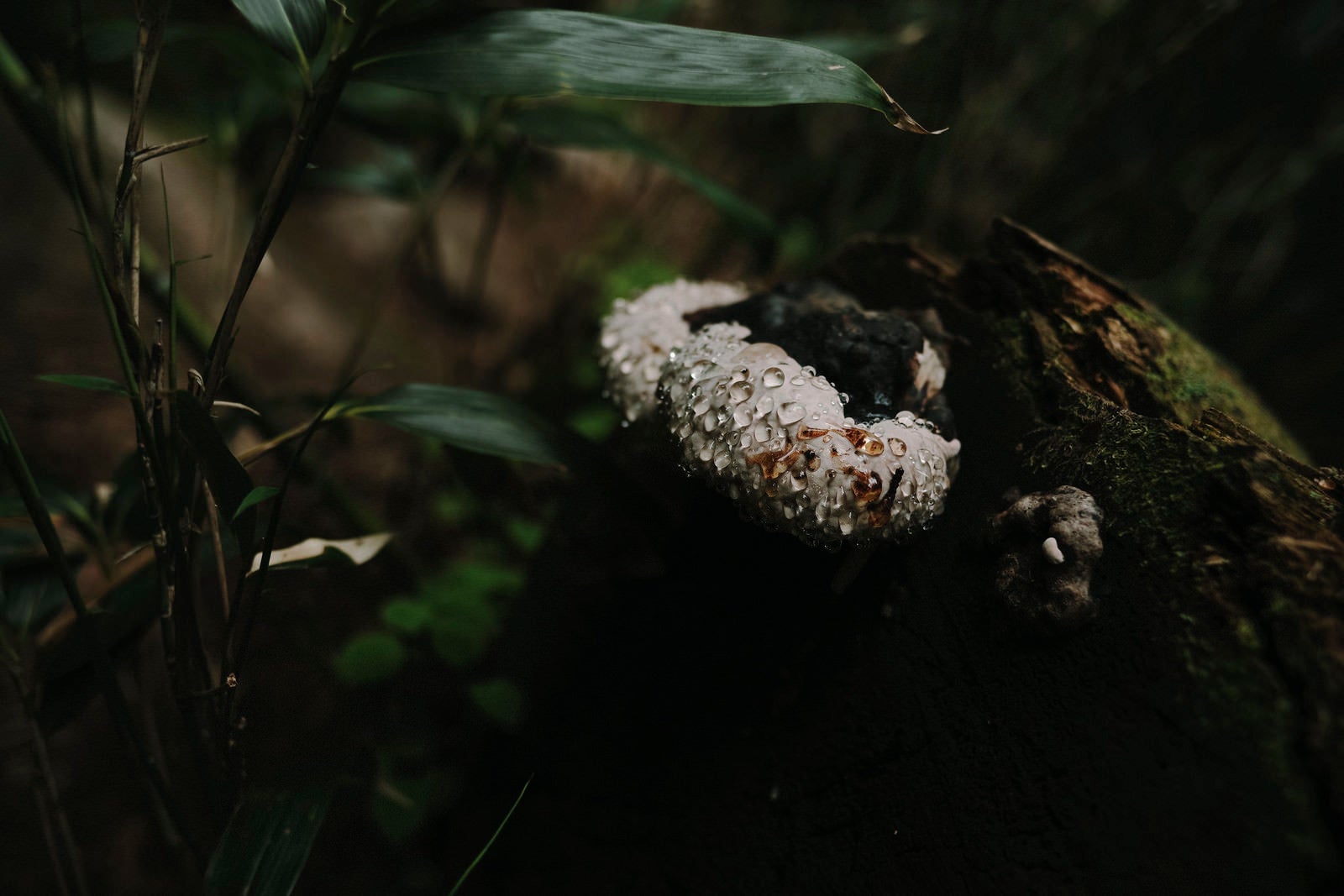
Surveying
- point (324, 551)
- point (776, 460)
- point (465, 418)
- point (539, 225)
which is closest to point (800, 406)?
point (776, 460)

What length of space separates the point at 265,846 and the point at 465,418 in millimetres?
613

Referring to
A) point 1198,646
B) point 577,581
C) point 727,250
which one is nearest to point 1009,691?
point 1198,646

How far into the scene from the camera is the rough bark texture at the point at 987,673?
0.63 meters

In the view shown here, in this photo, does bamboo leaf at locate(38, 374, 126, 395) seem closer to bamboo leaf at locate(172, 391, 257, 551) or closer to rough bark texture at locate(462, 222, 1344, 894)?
bamboo leaf at locate(172, 391, 257, 551)

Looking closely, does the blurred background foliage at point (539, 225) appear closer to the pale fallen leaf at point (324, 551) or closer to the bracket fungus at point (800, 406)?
the pale fallen leaf at point (324, 551)

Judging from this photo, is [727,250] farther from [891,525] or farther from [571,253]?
[891,525]

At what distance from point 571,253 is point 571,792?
7.52ft

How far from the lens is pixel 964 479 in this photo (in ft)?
3.10

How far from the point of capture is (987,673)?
81 centimetres

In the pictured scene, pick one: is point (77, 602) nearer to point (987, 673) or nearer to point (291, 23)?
point (291, 23)

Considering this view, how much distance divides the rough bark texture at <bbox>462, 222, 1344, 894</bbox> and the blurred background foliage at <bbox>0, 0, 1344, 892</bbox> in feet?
0.61

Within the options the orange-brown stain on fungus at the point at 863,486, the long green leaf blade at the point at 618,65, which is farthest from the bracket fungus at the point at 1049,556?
the long green leaf blade at the point at 618,65

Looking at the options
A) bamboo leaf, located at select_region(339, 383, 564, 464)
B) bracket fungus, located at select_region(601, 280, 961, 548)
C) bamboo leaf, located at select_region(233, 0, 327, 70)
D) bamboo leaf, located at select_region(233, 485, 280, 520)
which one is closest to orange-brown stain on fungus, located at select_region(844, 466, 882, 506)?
bracket fungus, located at select_region(601, 280, 961, 548)

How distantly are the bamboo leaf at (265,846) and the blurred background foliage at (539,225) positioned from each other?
34 centimetres
